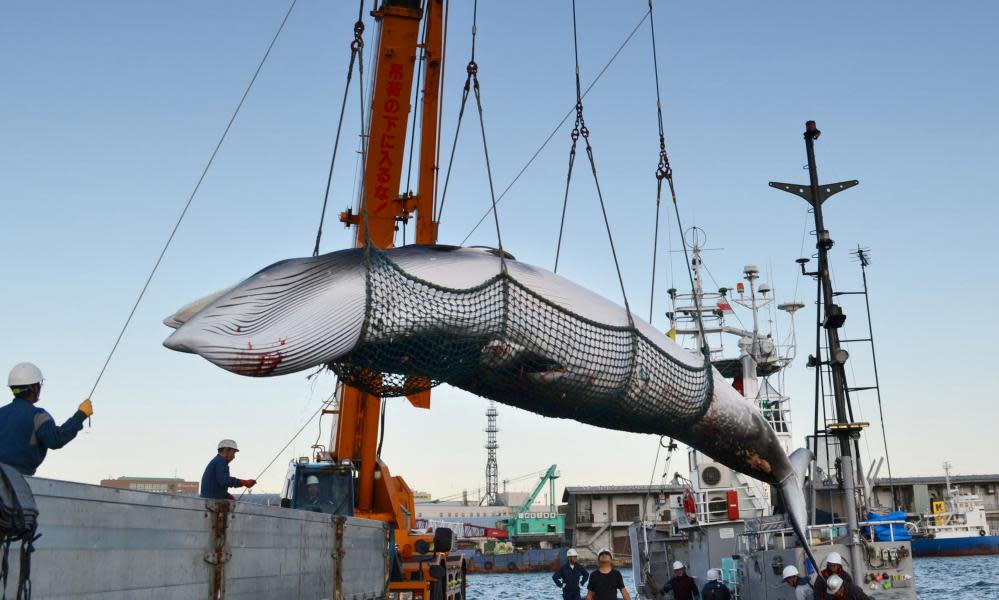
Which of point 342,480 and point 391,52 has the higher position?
point 391,52

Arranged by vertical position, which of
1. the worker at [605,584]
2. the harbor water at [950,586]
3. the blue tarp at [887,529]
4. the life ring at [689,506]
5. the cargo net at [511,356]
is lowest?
the harbor water at [950,586]

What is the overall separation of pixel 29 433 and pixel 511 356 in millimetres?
3386

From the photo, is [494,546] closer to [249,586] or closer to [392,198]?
[392,198]

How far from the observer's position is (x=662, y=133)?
11.4m

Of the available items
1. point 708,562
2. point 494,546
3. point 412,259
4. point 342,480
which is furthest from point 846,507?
point 494,546

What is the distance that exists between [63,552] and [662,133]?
8.88 meters

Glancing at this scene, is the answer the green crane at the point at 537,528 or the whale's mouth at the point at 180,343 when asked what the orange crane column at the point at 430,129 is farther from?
the green crane at the point at 537,528

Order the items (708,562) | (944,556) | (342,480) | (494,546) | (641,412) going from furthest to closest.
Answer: (494,546)
(944,556)
(708,562)
(342,480)
(641,412)

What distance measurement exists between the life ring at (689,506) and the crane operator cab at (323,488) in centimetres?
1341

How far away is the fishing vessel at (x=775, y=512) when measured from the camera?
53.1ft

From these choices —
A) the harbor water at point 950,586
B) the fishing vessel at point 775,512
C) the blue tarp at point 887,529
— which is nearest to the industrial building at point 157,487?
the fishing vessel at point 775,512

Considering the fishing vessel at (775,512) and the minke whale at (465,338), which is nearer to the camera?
the minke whale at (465,338)

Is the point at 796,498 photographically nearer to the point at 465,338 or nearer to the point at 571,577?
the point at 571,577

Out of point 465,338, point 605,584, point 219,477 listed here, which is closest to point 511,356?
point 465,338
